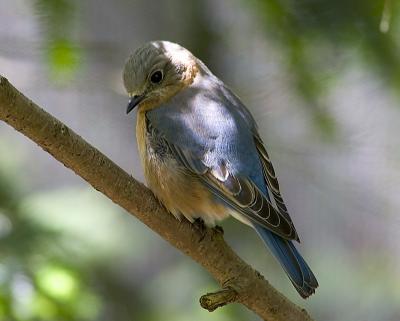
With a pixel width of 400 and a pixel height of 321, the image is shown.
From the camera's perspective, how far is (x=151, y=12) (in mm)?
4402

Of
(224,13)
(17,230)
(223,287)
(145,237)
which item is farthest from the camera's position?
(145,237)

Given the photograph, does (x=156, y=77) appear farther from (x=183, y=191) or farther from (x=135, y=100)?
(x=183, y=191)

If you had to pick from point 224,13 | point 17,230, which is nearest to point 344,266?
point 224,13

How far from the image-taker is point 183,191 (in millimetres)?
2889

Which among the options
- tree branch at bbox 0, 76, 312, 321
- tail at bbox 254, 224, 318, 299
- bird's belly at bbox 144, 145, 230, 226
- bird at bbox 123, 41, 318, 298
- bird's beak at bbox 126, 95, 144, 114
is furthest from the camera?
bird's beak at bbox 126, 95, 144, 114

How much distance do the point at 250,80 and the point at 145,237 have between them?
3.06 feet

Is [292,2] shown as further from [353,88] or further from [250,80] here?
[250,80]

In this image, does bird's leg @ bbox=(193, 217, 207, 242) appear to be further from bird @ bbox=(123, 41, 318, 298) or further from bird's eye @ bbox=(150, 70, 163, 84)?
bird's eye @ bbox=(150, 70, 163, 84)

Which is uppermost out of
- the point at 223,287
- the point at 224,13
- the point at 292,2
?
the point at 292,2

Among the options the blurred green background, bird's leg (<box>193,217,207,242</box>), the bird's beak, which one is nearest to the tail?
bird's leg (<box>193,217,207,242</box>)

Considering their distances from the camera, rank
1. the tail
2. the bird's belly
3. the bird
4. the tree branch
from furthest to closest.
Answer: the bird's belly, the bird, the tail, the tree branch

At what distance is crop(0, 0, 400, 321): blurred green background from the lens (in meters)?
2.77

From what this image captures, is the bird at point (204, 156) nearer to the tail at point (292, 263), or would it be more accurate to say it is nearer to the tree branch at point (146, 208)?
the tail at point (292, 263)

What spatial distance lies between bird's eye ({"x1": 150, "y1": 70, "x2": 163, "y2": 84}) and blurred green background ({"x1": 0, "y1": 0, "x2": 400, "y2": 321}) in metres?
0.27
